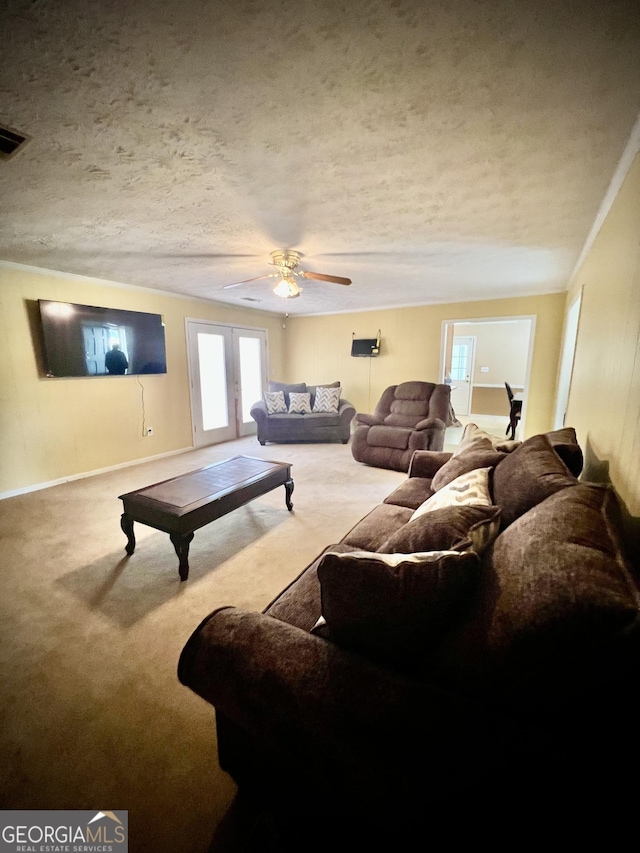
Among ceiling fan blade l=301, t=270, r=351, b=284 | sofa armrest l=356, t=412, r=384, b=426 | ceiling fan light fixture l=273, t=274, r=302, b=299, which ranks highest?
ceiling fan blade l=301, t=270, r=351, b=284

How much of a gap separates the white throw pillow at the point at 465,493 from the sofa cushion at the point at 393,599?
0.49m

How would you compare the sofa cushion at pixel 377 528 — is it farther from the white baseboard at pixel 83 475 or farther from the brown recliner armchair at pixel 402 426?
the white baseboard at pixel 83 475

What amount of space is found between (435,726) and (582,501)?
2.29 ft

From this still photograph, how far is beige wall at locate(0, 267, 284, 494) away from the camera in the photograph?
3.34 metres

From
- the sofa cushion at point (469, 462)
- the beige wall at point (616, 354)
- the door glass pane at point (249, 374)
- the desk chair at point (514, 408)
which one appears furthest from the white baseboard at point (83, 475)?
the desk chair at point (514, 408)

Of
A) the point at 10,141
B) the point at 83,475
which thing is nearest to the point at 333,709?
the point at 10,141

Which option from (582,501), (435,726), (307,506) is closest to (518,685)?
(435,726)

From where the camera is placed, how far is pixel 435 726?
2.18 ft

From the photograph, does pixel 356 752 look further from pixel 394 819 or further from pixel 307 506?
pixel 307 506

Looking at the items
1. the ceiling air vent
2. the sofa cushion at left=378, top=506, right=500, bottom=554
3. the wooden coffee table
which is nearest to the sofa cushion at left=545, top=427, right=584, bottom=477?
the sofa cushion at left=378, top=506, right=500, bottom=554

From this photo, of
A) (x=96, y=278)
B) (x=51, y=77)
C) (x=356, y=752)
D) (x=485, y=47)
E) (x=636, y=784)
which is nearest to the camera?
(x=636, y=784)

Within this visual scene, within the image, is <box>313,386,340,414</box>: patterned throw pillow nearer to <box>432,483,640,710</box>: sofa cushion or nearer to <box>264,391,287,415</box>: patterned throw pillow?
<box>264,391,287,415</box>: patterned throw pillow

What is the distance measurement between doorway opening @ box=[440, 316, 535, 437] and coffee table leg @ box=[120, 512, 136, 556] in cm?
675

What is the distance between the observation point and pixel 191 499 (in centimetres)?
222
